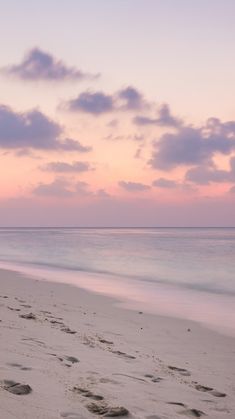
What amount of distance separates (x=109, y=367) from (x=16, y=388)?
2076mm

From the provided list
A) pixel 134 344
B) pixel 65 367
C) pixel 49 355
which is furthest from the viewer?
pixel 134 344

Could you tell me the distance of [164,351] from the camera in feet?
29.7

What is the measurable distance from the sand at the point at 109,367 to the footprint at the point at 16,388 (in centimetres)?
1

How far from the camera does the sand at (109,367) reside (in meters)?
5.07

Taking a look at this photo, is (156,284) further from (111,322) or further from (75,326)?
(75,326)

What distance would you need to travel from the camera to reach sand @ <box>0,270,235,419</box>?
16.6 feet

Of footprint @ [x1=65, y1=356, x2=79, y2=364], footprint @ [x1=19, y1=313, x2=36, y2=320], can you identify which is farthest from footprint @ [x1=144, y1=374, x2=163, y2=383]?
footprint @ [x1=19, y1=313, x2=36, y2=320]

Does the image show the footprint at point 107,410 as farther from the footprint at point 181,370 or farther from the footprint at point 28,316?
the footprint at point 28,316

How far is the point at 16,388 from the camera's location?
515cm

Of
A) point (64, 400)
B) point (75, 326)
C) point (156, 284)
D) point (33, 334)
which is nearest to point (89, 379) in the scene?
point (64, 400)

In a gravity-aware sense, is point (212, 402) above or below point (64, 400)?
below

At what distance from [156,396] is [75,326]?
198 inches

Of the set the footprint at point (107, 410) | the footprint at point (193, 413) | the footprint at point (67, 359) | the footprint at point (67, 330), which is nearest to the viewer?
the footprint at point (107, 410)

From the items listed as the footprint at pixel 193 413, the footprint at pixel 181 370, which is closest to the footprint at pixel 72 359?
the footprint at pixel 181 370
